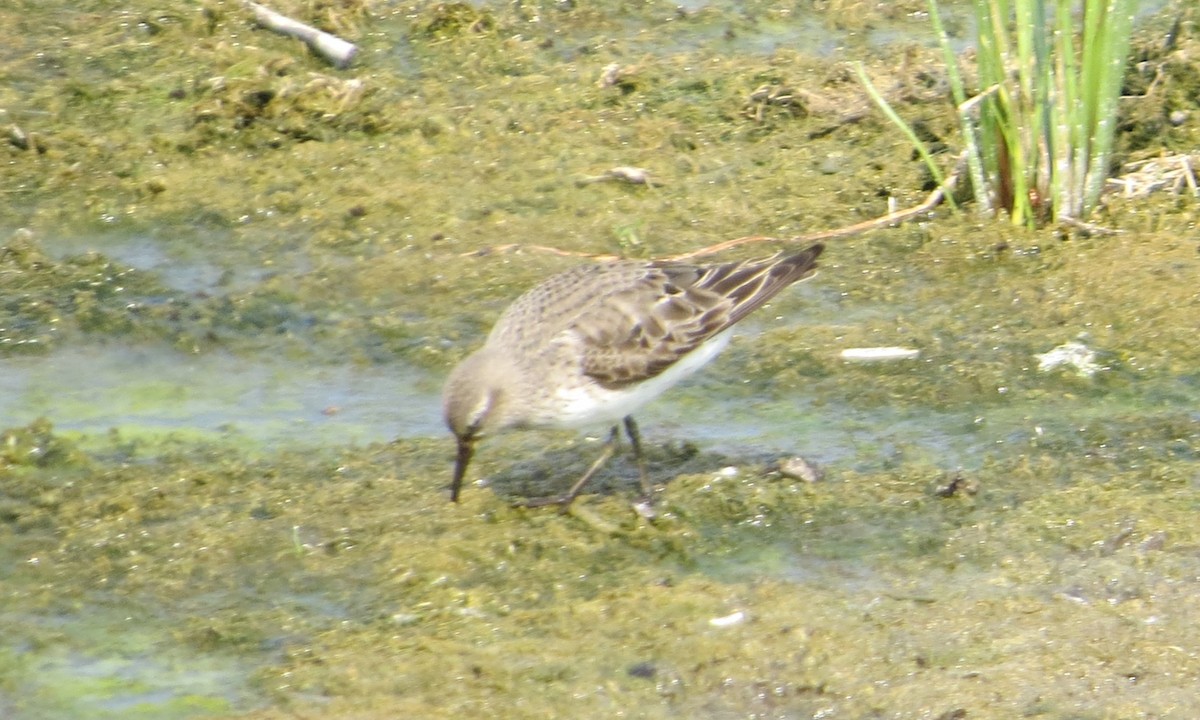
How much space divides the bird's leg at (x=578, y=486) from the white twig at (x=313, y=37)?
14.2 feet

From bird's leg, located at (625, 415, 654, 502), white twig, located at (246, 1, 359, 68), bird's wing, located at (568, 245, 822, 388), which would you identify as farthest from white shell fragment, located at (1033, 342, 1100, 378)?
white twig, located at (246, 1, 359, 68)

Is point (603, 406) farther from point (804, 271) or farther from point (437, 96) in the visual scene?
point (437, 96)

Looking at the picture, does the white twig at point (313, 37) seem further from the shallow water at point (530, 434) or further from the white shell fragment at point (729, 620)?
the white shell fragment at point (729, 620)

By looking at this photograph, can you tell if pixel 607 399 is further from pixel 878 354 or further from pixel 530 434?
pixel 878 354

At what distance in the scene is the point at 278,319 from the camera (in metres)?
8.23

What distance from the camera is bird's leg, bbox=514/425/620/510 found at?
6715mm

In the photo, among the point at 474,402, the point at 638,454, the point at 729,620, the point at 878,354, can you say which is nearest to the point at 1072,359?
the point at 878,354

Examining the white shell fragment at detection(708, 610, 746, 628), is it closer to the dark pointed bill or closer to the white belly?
the white belly

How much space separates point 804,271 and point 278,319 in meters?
2.56

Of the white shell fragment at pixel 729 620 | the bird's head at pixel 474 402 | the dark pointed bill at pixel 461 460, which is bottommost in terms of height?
the white shell fragment at pixel 729 620

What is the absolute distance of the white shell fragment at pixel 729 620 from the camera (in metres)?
5.84

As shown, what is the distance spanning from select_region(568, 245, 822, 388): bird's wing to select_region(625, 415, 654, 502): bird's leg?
30 centimetres

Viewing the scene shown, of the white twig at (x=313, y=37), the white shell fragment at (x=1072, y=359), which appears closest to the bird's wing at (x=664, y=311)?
the white shell fragment at (x=1072, y=359)

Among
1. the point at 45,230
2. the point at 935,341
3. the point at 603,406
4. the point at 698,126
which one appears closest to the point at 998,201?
the point at 935,341
